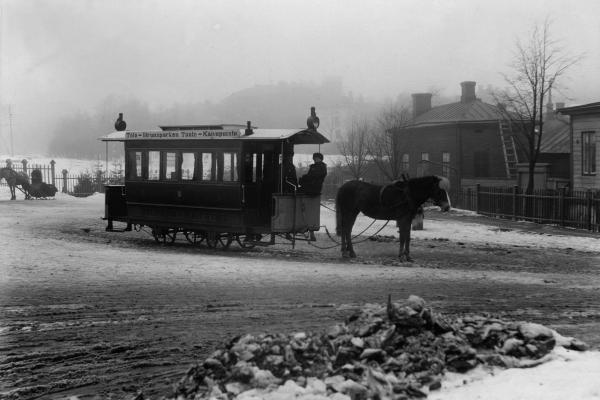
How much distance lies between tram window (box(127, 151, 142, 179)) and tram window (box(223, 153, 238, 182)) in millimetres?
2837

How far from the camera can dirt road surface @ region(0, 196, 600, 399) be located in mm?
6020

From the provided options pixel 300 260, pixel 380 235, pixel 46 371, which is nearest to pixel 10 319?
pixel 46 371

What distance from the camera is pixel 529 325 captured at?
6051mm

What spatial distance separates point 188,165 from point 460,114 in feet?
98.8

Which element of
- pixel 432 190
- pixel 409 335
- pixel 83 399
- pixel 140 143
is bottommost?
pixel 83 399

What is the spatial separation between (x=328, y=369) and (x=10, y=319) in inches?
167

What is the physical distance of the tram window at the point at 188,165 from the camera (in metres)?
15.7

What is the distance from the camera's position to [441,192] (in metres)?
14.4

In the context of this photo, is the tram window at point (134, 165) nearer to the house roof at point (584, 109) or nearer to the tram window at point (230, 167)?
the tram window at point (230, 167)

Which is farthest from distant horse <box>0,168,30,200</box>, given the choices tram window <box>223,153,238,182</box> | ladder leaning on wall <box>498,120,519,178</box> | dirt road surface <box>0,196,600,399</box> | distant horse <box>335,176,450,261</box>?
ladder leaning on wall <box>498,120,519,178</box>

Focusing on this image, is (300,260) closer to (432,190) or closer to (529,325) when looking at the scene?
(432,190)

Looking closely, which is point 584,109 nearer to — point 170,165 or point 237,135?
point 237,135

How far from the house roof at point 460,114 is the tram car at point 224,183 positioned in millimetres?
28002

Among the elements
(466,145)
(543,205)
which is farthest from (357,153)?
(543,205)
